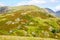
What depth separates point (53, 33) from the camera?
198250 mm

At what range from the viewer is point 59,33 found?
199375mm

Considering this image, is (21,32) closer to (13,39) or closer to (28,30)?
(28,30)

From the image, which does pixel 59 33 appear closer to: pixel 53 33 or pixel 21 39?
pixel 53 33

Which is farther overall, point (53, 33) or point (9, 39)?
point (53, 33)

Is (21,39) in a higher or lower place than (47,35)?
higher

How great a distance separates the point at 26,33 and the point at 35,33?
978cm

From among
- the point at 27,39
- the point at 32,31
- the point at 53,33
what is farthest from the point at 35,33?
the point at 27,39

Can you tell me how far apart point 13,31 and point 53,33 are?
145 ft

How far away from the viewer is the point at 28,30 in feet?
646

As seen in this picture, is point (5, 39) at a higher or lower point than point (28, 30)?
higher

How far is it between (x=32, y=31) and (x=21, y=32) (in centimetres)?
1205

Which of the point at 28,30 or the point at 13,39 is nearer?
the point at 13,39

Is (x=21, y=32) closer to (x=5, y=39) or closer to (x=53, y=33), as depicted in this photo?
(x=53, y=33)

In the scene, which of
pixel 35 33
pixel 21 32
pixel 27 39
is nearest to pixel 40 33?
pixel 35 33
